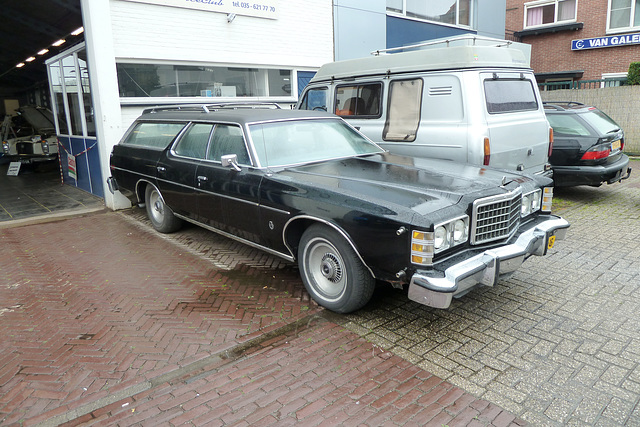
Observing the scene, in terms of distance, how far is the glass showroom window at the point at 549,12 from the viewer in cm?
1908

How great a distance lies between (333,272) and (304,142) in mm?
1698

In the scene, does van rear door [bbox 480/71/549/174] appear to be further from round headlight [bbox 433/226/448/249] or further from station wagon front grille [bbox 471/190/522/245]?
round headlight [bbox 433/226/448/249]

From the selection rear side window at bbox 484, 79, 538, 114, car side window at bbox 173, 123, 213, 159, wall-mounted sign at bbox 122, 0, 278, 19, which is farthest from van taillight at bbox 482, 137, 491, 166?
wall-mounted sign at bbox 122, 0, 278, 19

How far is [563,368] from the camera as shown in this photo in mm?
3160

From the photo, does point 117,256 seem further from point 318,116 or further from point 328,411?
point 328,411

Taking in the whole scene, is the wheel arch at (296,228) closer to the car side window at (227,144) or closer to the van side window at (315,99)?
the car side window at (227,144)

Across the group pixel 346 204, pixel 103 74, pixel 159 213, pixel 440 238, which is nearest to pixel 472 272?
pixel 440 238

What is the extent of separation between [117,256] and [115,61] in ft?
13.0

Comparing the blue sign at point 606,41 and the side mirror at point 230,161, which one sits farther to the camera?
the blue sign at point 606,41

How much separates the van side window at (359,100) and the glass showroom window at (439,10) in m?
6.18

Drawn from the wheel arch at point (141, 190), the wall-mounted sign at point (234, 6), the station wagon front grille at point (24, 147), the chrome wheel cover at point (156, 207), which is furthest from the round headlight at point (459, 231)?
the station wagon front grille at point (24, 147)

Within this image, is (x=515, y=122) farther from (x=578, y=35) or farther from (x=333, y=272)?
(x=578, y=35)

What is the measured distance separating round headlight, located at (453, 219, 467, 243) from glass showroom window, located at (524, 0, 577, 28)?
19.7 m

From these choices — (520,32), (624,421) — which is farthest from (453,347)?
(520,32)
